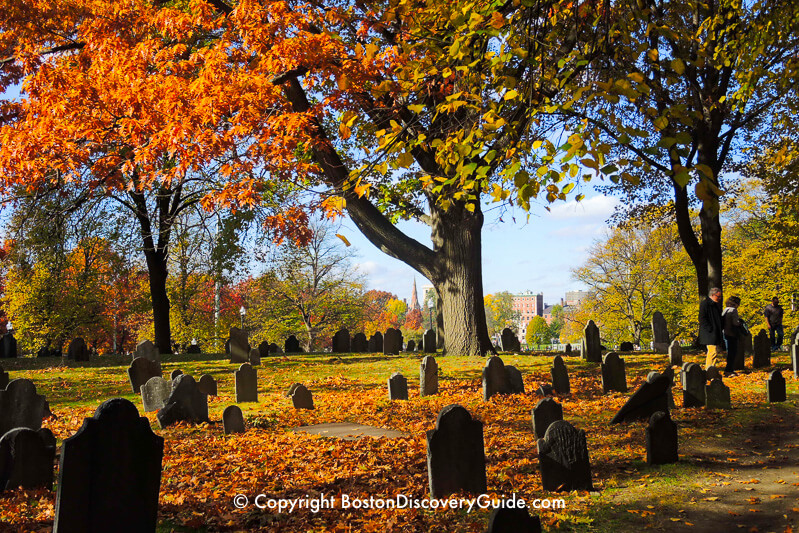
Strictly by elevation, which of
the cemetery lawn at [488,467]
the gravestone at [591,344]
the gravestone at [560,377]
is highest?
the gravestone at [591,344]

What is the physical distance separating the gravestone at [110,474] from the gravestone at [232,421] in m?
3.82

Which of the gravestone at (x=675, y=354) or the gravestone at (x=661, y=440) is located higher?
the gravestone at (x=675, y=354)

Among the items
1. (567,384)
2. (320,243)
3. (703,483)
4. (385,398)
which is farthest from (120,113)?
(320,243)

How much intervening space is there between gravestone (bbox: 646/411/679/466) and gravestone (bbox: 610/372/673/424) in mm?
1646

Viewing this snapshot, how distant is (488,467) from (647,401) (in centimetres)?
274

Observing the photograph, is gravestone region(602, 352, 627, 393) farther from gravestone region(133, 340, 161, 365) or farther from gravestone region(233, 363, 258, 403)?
gravestone region(133, 340, 161, 365)

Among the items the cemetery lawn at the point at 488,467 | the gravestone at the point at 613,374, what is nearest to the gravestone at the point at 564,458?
the cemetery lawn at the point at 488,467

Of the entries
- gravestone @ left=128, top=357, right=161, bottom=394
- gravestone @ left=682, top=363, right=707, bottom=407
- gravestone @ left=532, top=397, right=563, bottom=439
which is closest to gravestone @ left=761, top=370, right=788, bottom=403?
gravestone @ left=682, top=363, right=707, bottom=407

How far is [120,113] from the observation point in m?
12.3

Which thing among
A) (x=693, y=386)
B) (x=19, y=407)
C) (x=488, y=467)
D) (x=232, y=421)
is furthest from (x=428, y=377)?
(x=19, y=407)

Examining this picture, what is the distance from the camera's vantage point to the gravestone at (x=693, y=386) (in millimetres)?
8641

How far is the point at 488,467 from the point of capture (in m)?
6.03

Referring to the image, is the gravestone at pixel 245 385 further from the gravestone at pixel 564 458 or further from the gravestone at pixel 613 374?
the gravestone at pixel 564 458

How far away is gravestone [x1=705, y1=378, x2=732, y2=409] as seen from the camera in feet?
27.9
